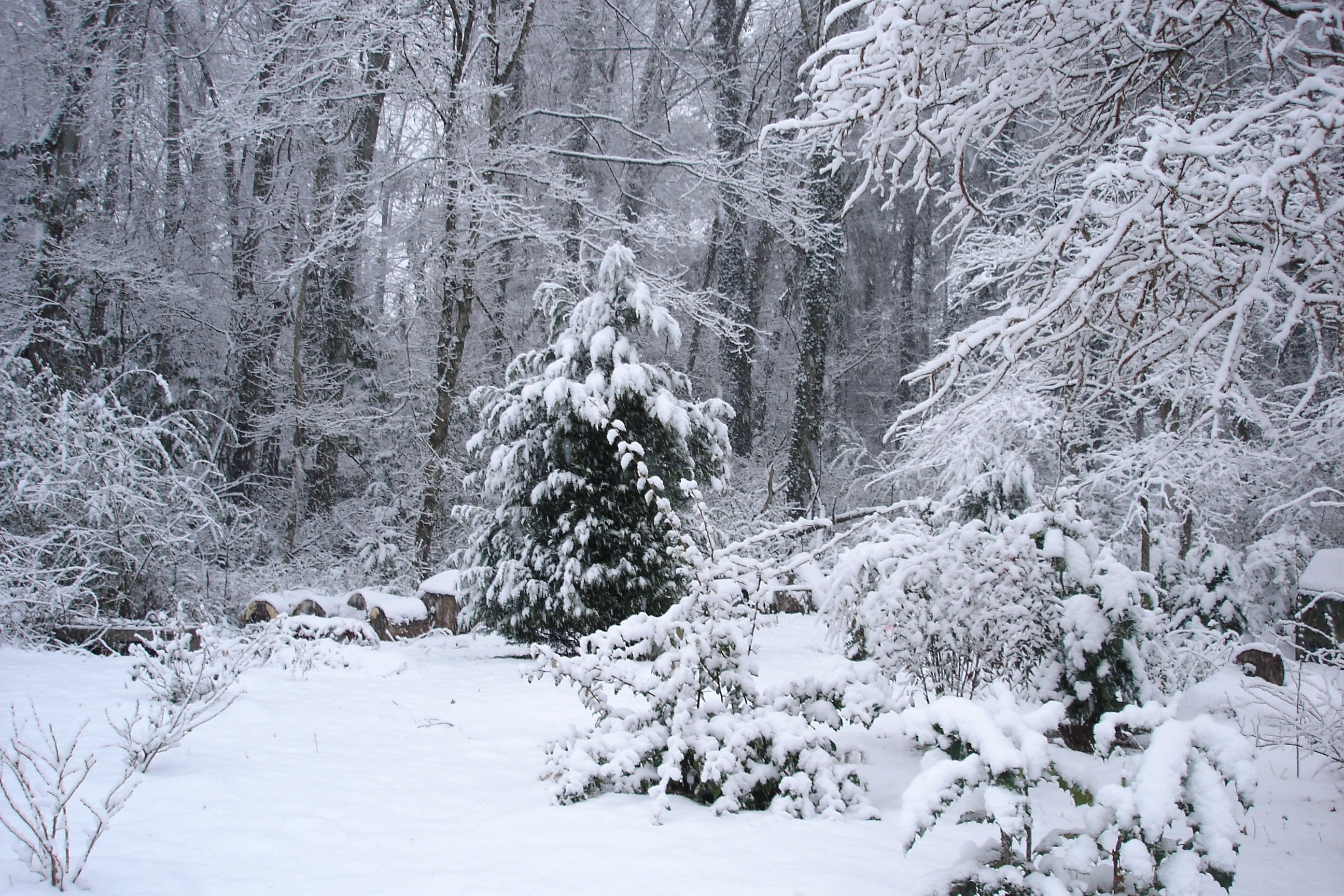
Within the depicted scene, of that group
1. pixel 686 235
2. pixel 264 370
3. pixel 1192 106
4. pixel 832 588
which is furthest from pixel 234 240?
pixel 1192 106

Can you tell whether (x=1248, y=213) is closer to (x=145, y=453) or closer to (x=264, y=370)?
(x=145, y=453)

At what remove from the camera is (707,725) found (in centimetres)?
306

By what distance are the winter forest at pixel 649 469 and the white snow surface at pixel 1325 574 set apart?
0.53m

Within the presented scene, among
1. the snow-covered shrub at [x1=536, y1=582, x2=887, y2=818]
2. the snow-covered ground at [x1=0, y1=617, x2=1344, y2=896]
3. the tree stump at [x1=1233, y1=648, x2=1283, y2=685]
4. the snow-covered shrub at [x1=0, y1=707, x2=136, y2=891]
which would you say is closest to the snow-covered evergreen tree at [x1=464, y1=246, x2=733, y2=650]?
the snow-covered ground at [x1=0, y1=617, x2=1344, y2=896]

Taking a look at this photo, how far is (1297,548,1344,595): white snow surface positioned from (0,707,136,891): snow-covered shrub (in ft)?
23.1

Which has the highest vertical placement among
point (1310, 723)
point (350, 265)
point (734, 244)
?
point (734, 244)

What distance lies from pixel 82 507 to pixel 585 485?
4490mm

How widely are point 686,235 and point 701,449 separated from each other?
15.7ft

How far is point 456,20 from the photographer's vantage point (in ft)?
32.9

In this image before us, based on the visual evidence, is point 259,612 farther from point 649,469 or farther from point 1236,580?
point 1236,580

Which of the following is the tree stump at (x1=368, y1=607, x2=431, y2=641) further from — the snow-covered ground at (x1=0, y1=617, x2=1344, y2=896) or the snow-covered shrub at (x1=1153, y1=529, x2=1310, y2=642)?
the snow-covered shrub at (x1=1153, y1=529, x2=1310, y2=642)

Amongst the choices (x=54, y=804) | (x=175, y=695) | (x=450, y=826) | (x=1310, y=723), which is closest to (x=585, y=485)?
(x=175, y=695)

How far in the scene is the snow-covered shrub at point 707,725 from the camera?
2945 mm

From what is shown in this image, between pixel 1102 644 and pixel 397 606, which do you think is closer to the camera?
pixel 1102 644
